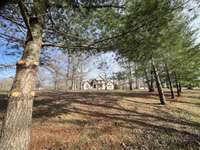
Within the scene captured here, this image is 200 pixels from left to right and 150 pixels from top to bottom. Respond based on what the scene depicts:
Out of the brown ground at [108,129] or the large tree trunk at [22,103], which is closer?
the large tree trunk at [22,103]

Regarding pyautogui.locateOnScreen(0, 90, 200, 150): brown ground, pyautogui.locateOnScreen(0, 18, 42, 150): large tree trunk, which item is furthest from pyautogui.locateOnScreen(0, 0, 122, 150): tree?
pyautogui.locateOnScreen(0, 90, 200, 150): brown ground

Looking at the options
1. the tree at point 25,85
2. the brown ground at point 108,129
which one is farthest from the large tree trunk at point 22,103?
the brown ground at point 108,129

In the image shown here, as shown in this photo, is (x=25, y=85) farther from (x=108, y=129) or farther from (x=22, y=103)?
(x=108, y=129)

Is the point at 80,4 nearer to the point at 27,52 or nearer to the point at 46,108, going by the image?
the point at 27,52

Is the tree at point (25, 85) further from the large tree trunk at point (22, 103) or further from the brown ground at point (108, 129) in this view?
the brown ground at point (108, 129)

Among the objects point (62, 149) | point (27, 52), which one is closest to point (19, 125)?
point (27, 52)

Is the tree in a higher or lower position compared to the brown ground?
higher

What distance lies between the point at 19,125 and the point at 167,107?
8.91m

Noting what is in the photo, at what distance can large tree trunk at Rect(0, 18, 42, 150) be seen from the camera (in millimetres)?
3113

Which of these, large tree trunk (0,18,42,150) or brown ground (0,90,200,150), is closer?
large tree trunk (0,18,42,150)

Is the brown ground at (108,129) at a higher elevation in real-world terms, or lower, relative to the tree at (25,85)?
lower

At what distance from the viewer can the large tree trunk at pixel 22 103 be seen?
311cm

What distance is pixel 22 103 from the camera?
3318 mm

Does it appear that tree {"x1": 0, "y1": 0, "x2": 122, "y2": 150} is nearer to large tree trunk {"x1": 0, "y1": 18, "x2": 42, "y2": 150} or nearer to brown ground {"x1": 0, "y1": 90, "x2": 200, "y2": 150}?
large tree trunk {"x1": 0, "y1": 18, "x2": 42, "y2": 150}
